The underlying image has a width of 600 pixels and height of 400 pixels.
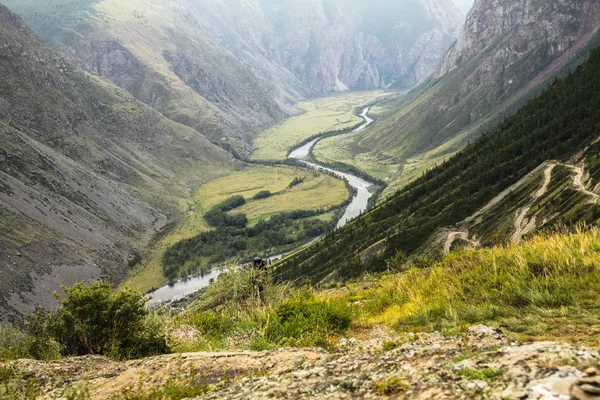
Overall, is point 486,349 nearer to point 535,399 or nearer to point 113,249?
point 535,399

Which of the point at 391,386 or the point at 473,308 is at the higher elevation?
the point at 473,308

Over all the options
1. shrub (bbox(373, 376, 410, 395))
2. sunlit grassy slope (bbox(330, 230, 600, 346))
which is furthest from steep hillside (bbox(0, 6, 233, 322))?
shrub (bbox(373, 376, 410, 395))

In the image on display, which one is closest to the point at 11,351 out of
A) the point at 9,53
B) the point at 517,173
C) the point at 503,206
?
the point at 503,206

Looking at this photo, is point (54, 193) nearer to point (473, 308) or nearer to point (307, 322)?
point (307, 322)

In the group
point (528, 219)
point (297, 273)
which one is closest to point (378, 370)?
point (528, 219)

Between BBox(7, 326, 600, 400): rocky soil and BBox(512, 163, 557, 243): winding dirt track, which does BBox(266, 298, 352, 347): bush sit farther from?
BBox(512, 163, 557, 243): winding dirt track

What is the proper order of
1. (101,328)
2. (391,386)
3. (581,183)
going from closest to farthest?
(391,386)
(101,328)
(581,183)

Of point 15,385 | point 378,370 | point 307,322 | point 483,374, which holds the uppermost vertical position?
point 307,322
